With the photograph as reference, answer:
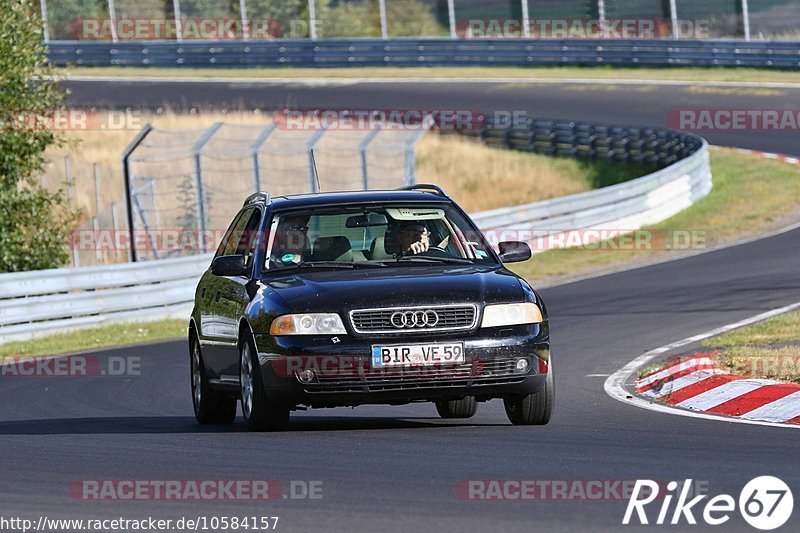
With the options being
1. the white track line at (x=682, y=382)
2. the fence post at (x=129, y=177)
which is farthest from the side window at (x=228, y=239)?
the fence post at (x=129, y=177)

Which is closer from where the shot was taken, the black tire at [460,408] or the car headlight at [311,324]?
the car headlight at [311,324]

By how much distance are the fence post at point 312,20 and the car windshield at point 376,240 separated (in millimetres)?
42989

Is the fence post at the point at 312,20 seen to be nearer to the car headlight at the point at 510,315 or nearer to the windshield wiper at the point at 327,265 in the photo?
the windshield wiper at the point at 327,265

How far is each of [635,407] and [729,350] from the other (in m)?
2.73

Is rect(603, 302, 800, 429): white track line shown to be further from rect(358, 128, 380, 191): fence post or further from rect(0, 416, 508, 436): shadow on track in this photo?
rect(358, 128, 380, 191): fence post

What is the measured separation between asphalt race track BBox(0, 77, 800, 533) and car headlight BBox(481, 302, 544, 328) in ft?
2.19

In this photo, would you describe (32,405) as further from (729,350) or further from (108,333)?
(108,333)

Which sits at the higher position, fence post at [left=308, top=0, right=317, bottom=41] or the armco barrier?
fence post at [left=308, top=0, right=317, bottom=41]

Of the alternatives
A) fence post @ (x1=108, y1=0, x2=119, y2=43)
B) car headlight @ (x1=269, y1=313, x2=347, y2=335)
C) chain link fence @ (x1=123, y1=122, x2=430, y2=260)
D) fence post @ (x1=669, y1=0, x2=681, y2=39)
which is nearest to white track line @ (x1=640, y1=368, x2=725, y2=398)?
car headlight @ (x1=269, y1=313, x2=347, y2=335)

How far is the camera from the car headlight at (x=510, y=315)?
9.78m

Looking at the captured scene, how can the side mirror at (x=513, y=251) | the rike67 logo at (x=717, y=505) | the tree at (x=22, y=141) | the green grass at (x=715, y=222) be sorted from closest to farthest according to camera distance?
the rike67 logo at (x=717, y=505) < the side mirror at (x=513, y=251) < the tree at (x=22, y=141) < the green grass at (x=715, y=222)

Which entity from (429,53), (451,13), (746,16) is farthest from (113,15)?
(746,16)

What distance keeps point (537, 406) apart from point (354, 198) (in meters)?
2.02

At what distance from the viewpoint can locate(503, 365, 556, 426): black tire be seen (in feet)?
33.0
